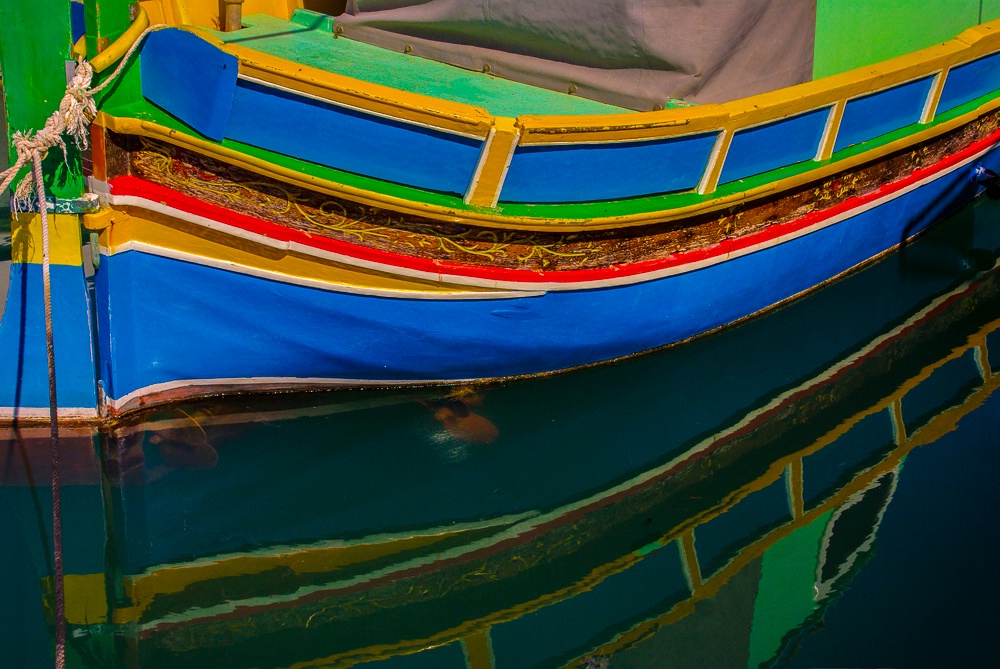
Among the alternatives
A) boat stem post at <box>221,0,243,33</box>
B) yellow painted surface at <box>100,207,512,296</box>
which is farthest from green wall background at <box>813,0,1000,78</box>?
boat stem post at <box>221,0,243,33</box>

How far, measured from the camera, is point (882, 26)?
5629 mm

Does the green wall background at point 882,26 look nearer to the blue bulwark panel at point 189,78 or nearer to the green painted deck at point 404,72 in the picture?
the green painted deck at point 404,72

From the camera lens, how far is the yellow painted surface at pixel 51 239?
4051 millimetres

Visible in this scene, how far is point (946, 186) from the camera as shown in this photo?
6387 mm

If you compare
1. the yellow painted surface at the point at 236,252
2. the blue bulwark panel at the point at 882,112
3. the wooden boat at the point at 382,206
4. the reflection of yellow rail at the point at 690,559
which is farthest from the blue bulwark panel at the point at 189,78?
the blue bulwark panel at the point at 882,112

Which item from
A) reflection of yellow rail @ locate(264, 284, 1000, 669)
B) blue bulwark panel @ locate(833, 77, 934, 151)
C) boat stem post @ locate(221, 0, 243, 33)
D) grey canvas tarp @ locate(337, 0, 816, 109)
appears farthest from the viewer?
boat stem post @ locate(221, 0, 243, 33)

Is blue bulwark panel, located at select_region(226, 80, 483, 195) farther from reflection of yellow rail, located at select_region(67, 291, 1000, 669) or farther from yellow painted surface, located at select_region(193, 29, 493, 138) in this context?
reflection of yellow rail, located at select_region(67, 291, 1000, 669)

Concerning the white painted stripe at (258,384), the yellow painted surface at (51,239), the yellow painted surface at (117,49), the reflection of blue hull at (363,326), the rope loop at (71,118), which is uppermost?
the yellow painted surface at (117,49)

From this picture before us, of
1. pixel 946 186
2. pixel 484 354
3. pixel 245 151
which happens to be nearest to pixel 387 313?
pixel 484 354

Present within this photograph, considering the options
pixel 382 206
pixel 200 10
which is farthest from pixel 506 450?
pixel 200 10

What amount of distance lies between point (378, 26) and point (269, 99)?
1.80m

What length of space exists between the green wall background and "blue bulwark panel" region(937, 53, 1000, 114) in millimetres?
217

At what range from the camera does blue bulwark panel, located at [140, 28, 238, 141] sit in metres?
3.81

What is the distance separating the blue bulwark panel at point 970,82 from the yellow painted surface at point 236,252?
3.07 meters
